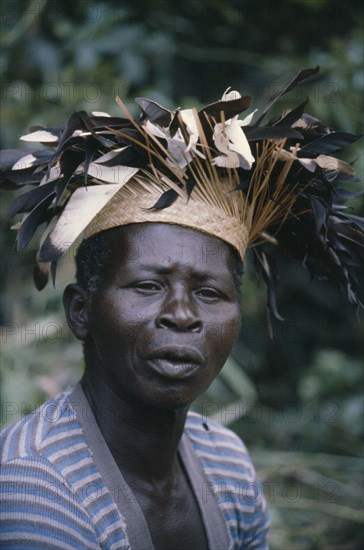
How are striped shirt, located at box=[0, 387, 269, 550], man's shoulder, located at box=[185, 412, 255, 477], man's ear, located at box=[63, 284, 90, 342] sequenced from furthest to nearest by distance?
1. man's shoulder, located at box=[185, 412, 255, 477]
2. man's ear, located at box=[63, 284, 90, 342]
3. striped shirt, located at box=[0, 387, 269, 550]

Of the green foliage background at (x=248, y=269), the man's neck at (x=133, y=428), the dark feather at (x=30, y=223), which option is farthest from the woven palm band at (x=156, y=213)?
the green foliage background at (x=248, y=269)

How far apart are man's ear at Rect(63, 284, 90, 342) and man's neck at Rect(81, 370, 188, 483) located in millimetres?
116

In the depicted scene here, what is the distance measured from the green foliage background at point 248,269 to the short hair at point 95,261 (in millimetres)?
1324

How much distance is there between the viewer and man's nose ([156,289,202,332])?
179 cm

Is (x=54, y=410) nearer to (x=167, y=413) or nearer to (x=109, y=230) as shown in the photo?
(x=167, y=413)

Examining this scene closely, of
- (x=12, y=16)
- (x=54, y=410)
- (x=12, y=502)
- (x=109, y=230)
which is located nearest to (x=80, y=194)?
(x=109, y=230)

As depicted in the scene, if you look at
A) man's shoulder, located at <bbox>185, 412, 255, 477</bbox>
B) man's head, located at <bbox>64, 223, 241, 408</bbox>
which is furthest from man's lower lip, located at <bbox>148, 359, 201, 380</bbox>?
man's shoulder, located at <bbox>185, 412, 255, 477</bbox>

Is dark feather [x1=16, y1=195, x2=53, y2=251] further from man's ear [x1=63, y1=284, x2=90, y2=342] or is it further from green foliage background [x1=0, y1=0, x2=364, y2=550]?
green foliage background [x1=0, y1=0, x2=364, y2=550]

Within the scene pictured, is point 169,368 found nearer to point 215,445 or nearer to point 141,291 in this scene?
point 141,291

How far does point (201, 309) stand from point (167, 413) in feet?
0.94

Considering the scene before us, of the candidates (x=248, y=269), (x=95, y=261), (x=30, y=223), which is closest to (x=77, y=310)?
(x=95, y=261)

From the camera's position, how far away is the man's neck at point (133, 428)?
193 cm

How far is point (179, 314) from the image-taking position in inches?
70.6

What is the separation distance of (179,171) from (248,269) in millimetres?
2323
